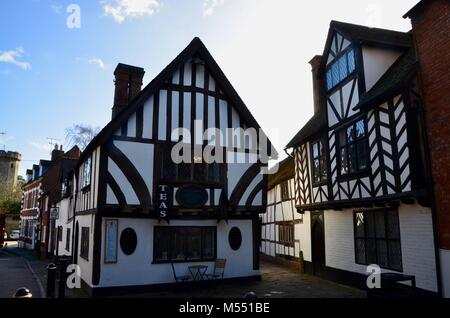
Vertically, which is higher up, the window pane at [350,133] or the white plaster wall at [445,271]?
the window pane at [350,133]

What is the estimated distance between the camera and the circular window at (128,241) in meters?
11.9

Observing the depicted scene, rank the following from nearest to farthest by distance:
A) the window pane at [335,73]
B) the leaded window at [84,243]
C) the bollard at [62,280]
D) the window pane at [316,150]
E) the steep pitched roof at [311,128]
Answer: the bollard at [62,280] → the leaded window at [84,243] → the window pane at [335,73] → the steep pitched roof at [311,128] → the window pane at [316,150]

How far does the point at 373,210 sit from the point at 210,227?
596 centimetres

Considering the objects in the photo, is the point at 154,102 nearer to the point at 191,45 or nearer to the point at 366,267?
the point at 191,45

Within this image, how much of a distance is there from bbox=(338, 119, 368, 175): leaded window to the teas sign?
653 centimetres

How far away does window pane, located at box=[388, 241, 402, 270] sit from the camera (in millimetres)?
10423

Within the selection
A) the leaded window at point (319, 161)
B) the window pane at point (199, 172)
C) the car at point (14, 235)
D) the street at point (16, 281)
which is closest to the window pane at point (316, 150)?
the leaded window at point (319, 161)

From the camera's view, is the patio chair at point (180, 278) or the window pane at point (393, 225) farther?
the patio chair at point (180, 278)

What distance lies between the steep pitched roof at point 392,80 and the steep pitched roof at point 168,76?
15.4 feet

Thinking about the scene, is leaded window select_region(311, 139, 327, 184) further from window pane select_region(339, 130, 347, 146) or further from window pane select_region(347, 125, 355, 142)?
window pane select_region(347, 125, 355, 142)

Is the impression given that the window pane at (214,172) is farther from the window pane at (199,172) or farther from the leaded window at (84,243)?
the leaded window at (84,243)

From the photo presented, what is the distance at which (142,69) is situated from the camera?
15.2 meters

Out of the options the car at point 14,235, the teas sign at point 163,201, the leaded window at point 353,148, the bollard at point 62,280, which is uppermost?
the leaded window at point 353,148

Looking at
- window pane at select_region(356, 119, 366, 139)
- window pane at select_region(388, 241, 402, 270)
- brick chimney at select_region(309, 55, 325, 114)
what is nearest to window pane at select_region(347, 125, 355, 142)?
window pane at select_region(356, 119, 366, 139)
